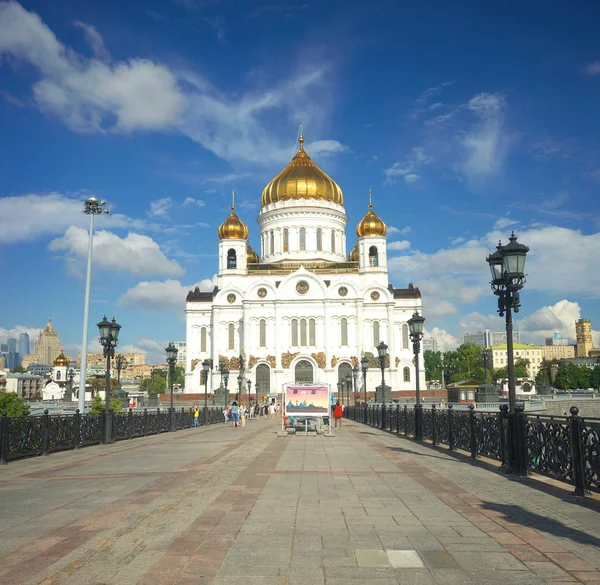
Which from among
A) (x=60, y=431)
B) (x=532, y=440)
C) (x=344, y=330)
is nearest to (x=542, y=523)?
(x=532, y=440)

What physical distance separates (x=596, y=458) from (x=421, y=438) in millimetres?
11043

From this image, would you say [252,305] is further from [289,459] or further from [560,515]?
[560,515]

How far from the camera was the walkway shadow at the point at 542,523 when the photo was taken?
6031mm

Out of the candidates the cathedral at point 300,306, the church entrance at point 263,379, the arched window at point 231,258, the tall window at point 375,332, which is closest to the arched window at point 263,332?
the cathedral at point 300,306

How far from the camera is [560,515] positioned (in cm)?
715

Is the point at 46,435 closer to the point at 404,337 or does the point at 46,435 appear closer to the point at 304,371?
the point at 304,371

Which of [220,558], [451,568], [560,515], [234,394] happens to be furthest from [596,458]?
[234,394]

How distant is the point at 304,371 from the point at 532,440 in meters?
55.9

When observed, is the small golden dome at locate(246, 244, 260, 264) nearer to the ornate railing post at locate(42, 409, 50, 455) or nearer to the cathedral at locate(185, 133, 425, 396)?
the cathedral at locate(185, 133, 425, 396)

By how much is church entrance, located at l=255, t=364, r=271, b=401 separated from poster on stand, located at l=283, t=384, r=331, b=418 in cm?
4453

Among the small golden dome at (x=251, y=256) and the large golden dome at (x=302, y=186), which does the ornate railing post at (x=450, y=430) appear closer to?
the large golden dome at (x=302, y=186)

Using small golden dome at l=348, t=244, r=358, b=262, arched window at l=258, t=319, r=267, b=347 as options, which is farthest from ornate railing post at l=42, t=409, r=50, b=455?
small golden dome at l=348, t=244, r=358, b=262

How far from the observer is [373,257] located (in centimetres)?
7031

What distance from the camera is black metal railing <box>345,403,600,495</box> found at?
8359 millimetres
